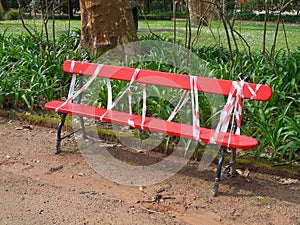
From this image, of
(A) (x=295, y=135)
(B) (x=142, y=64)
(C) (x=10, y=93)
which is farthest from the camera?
(B) (x=142, y=64)

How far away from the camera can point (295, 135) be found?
4.04 m

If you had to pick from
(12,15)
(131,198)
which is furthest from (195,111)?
(12,15)

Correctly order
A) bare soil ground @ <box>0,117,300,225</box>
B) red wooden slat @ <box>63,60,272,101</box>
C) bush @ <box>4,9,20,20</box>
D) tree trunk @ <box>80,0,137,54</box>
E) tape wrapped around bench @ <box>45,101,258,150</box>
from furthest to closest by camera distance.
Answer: bush @ <box>4,9,20,20</box> → tree trunk @ <box>80,0,137,54</box> → red wooden slat @ <box>63,60,272,101</box> → tape wrapped around bench @ <box>45,101,258,150</box> → bare soil ground @ <box>0,117,300,225</box>

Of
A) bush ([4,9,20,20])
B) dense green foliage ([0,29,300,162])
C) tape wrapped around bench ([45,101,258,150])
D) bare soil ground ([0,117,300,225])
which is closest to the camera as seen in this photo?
bare soil ground ([0,117,300,225])

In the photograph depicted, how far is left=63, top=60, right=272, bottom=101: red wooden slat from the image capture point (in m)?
3.53

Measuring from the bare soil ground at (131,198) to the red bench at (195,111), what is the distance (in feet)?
0.77

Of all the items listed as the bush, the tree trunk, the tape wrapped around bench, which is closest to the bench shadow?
the tape wrapped around bench

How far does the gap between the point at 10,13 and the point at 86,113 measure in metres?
23.2

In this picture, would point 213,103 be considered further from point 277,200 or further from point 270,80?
point 277,200

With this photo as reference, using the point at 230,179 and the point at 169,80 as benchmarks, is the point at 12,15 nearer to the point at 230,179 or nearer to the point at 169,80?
the point at 169,80

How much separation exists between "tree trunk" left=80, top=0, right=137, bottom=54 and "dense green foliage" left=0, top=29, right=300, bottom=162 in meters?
0.48

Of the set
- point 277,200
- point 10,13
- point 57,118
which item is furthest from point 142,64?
point 10,13

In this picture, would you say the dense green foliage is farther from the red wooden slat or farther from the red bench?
the red wooden slat

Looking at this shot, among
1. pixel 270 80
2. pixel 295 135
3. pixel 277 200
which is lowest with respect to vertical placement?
pixel 277 200
